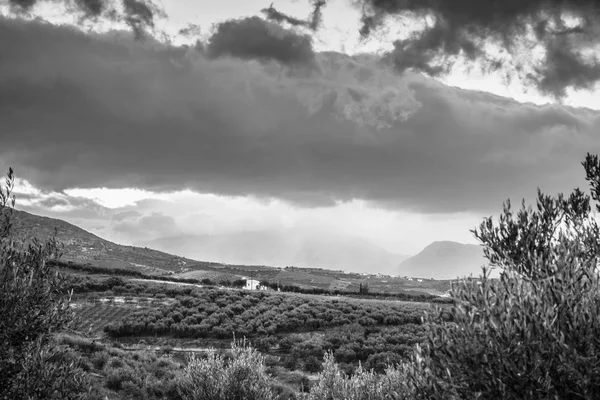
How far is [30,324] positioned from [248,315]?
46.6 metres

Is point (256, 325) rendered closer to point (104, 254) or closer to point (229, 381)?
point (229, 381)

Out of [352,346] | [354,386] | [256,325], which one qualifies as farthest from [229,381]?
[256,325]

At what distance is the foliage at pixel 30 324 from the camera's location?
16469mm

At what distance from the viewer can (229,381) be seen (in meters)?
25.9

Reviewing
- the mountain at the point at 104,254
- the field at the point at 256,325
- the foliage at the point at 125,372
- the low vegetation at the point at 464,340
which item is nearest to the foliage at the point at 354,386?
the low vegetation at the point at 464,340

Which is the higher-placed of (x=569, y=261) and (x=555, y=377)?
(x=569, y=261)

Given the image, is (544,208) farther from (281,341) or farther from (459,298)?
(281,341)

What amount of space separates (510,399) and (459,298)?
122 inches

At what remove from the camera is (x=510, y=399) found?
11484 millimetres

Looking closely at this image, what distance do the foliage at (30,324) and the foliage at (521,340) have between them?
45.9ft

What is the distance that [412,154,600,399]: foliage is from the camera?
37.5 ft

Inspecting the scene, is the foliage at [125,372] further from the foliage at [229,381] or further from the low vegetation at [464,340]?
the foliage at [229,381]

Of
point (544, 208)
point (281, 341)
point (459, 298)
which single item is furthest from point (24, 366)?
point (281, 341)

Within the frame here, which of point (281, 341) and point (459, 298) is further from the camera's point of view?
point (281, 341)
